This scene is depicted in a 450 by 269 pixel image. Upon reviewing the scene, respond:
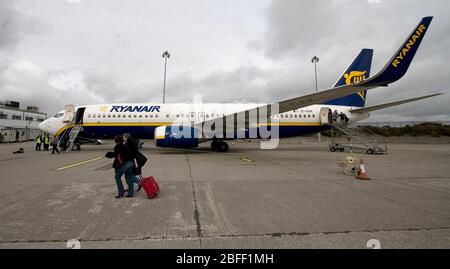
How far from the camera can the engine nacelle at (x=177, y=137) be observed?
42.1 ft

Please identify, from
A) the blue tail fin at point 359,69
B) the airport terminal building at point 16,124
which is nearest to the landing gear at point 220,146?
the blue tail fin at point 359,69

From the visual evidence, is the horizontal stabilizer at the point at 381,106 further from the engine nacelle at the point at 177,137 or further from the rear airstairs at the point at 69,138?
the rear airstairs at the point at 69,138

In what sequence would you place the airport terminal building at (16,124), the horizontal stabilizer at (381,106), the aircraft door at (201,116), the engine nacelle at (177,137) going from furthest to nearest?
the airport terminal building at (16,124) → the aircraft door at (201,116) → the engine nacelle at (177,137) → the horizontal stabilizer at (381,106)

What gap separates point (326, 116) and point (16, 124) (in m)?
55.6

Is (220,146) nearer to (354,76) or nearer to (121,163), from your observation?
(121,163)

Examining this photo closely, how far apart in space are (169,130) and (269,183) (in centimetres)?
877

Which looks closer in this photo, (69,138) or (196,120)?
(69,138)

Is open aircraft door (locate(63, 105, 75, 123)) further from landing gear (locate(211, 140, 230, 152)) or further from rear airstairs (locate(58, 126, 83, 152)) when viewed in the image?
landing gear (locate(211, 140, 230, 152))

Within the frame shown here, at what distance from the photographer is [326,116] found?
53.0ft

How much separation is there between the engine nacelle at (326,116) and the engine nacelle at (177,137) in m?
9.69

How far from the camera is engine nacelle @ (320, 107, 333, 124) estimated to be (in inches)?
635

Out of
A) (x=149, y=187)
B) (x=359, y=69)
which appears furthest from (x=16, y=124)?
(x=359, y=69)

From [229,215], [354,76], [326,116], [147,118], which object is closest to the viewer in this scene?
[229,215]
